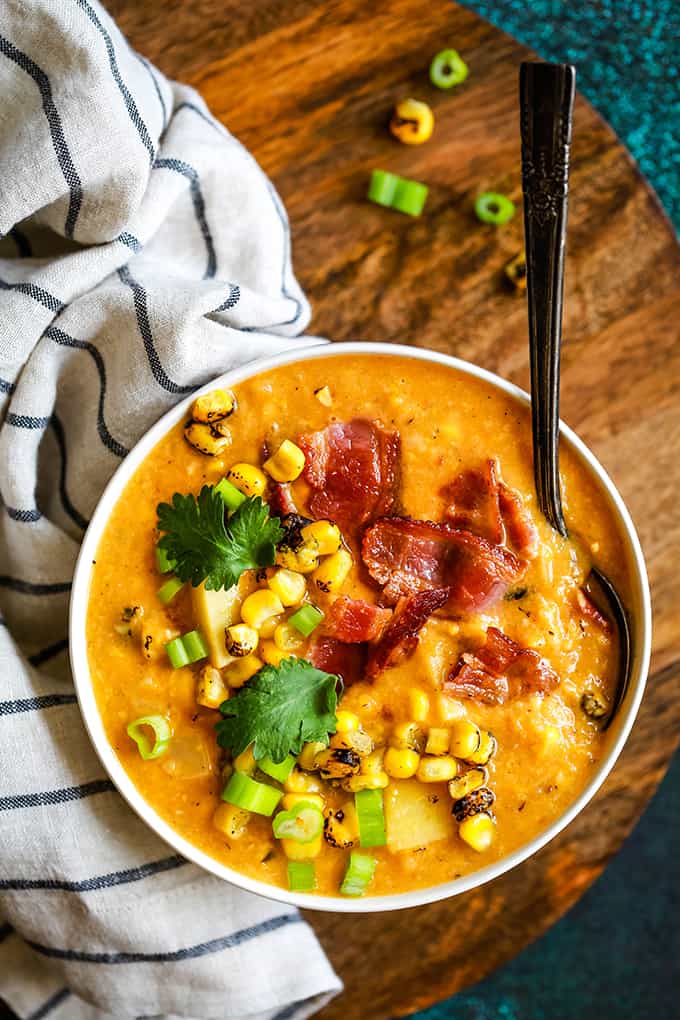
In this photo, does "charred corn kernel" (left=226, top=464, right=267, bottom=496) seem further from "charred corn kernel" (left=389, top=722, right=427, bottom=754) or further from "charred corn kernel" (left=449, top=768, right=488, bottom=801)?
"charred corn kernel" (left=449, top=768, right=488, bottom=801)

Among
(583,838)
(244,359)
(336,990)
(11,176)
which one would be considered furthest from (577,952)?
(11,176)

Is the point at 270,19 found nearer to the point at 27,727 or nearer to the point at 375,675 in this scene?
the point at 375,675

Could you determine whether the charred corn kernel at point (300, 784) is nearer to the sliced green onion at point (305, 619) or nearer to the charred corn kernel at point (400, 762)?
the charred corn kernel at point (400, 762)

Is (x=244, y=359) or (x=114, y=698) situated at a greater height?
(x=244, y=359)

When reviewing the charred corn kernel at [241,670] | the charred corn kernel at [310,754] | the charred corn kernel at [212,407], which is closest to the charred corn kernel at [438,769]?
the charred corn kernel at [310,754]

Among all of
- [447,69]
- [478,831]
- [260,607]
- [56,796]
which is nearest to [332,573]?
[260,607]

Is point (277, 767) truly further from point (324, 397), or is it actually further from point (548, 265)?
point (548, 265)
